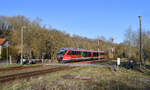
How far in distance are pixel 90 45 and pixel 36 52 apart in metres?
24.5

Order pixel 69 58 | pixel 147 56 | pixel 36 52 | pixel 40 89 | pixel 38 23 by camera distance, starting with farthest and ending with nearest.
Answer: pixel 38 23 → pixel 147 56 → pixel 36 52 → pixel 69 58 → pixel 40 89

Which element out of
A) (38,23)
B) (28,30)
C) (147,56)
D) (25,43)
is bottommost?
(147,56)

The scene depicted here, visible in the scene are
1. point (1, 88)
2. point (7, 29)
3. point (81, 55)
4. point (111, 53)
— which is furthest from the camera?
point (111, 53)

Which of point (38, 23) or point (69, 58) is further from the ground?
point (38, 23)

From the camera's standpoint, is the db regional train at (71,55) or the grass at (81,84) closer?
the grass at (81,84)

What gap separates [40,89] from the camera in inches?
362

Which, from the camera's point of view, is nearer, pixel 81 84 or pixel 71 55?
pixel 81 84

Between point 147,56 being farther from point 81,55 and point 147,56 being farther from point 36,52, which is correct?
point 36,52

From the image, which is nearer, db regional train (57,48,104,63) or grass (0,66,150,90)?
grass (0,66,150,90)

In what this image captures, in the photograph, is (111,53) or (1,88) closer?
(1,88)

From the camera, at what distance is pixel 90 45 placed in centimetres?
5975

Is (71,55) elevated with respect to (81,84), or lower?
elevated

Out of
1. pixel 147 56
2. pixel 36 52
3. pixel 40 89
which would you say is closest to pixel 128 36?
pixel 147 56

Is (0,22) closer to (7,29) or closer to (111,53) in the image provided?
(7,29)
